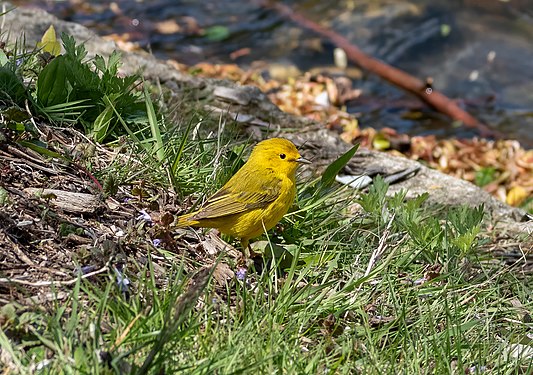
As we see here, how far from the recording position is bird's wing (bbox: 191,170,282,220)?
4309 millimetres

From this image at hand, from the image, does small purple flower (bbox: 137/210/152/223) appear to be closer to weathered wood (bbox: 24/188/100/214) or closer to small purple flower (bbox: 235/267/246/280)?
weathered wood (bbox: 24/188/100/214)

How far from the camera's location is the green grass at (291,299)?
10.8ft

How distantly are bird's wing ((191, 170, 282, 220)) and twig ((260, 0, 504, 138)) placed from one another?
523 cm

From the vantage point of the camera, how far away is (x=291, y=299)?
3.92m

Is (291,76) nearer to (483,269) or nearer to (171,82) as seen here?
(171,82)

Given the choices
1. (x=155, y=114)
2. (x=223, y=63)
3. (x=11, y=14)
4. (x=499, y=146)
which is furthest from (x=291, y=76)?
(x=155, y=114)

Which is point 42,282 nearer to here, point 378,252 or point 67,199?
point 67,199

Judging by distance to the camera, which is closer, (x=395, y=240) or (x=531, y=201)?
(x=395, y=240)

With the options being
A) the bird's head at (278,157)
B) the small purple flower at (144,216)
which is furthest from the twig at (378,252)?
the small purple flower at (144,216)

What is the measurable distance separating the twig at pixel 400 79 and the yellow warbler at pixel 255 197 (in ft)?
16.4

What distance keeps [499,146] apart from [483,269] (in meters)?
4.24

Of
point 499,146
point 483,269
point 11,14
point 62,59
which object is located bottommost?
point 499,146

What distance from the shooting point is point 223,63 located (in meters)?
10.2

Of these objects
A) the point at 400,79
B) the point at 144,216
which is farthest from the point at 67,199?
the point at 400,79
